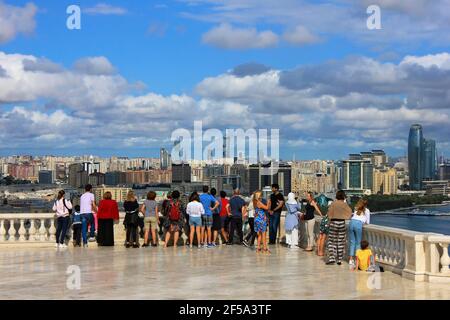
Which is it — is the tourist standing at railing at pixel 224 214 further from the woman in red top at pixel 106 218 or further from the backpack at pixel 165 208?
the woman in red top at pixel 106 218

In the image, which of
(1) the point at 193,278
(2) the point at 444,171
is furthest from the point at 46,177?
(2) the point at 444,171

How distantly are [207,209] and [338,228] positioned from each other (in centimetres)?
460

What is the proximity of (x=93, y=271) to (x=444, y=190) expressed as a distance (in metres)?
121

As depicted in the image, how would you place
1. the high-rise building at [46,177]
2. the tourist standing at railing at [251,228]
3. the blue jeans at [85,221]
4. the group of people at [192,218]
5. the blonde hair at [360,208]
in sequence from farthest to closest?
1. the high-rise building at [46,177]
2. the tourist standing at railing at [251,228]
3. the blue jeans at [85,221]
4. the group of people at [192,218]
5. the blonde hair at [360,208]

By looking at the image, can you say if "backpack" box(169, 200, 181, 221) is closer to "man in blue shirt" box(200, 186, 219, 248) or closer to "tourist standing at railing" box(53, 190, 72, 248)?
"man in blue shirt" box(200, 186, 219, 248)

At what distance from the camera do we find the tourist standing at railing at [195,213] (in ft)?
58.8

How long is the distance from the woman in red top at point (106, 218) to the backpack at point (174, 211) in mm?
1499

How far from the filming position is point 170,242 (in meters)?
19.1

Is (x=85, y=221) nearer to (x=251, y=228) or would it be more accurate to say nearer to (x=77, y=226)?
(x=77, y=226)

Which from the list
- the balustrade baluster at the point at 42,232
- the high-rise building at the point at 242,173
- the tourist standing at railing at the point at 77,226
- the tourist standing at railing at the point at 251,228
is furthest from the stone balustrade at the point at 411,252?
the high-rise building at the point at 242,173

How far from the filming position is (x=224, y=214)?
62.0ft

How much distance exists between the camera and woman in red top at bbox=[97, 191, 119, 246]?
1848 cm
